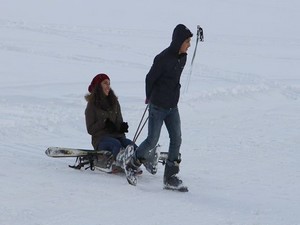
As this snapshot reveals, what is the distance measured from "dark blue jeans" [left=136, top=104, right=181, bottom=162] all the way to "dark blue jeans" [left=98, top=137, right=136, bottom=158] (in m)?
0.53

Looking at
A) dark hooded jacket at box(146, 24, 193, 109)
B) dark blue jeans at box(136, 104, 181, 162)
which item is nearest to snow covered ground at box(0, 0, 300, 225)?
dark blue jeans at box(136, 104, 181, 162)

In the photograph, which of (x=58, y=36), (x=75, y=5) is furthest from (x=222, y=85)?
(x=75, y=5)

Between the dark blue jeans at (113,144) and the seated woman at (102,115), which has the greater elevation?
the seated woman at (102,115)

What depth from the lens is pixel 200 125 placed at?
11062mm

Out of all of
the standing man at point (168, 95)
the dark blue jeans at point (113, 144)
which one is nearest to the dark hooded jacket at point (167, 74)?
the standing man at point (168, 95)

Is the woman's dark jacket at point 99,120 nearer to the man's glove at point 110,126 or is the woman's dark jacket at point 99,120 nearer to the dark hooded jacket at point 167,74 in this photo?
the man's glove at point 110,126

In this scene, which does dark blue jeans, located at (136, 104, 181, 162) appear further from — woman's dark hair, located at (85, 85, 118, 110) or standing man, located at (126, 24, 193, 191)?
woman's dark hair, located at (85, 85, 118, 110)

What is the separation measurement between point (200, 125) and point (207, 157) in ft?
6.94

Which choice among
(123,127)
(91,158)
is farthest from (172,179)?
(123,127)

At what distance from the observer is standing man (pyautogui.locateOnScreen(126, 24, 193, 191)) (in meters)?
6.66

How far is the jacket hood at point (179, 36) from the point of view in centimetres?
660

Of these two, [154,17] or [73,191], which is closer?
[73,191]

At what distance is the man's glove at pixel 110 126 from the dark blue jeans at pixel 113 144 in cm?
13

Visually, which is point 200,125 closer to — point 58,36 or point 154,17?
point 58,36
